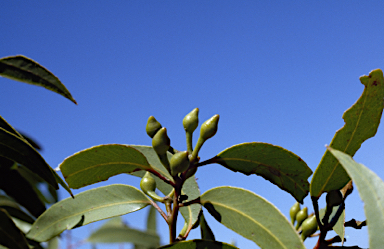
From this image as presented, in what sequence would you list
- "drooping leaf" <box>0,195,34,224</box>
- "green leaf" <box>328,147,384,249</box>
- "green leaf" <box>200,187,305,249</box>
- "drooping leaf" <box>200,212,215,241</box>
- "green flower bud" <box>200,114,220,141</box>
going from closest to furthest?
"green leaf" <box>328,147,384,249</box>
"green leaf" <box>200,187,305,249</box>
"green flower bud" <box>200,114,220,141</box>
"drooping leaf" <box>200,212,215,241</box>
"drooping leaf" <box>0,195,34,224</box>

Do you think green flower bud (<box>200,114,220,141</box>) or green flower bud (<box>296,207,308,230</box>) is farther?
green flower bud (<box>296,207,308,230</box>)

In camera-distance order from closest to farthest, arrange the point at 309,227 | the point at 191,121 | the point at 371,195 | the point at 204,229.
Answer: the point at 371,195
the point at 191,121
the point at 309,227
the point at 204,229

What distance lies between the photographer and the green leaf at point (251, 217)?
948 millimetres

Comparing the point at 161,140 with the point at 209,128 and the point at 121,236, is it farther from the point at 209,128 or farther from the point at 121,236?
the point at 121,236

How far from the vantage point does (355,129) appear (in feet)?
3.35

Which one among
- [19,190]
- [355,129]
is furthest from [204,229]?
[19,190]

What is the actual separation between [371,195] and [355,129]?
0.33m

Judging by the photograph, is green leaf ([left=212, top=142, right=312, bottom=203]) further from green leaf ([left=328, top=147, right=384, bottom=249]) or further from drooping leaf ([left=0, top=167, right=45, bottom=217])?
drooping leaf ([left=0, top=167, right=45, bottom=217])

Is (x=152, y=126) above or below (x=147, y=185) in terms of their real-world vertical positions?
above

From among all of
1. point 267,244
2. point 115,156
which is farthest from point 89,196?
point 267,244

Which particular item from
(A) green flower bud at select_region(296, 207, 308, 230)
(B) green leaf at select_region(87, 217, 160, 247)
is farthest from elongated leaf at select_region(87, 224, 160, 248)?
(A) green flower bud at select_region(296, 207, 308, 230)

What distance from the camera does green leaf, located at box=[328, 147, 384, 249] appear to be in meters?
0.71

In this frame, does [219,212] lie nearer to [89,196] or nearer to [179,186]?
A: [179,186]

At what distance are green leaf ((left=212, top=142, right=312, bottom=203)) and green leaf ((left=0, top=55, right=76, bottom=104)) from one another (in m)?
0.62
